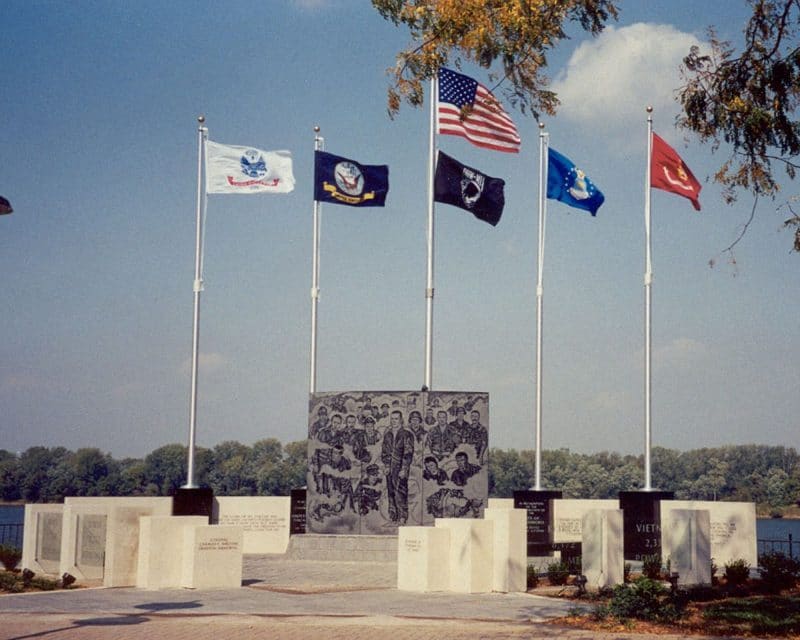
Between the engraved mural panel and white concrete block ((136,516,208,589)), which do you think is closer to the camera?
A: white concrete block ((136,516,208,589))

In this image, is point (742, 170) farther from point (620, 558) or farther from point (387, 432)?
point (387, 432)

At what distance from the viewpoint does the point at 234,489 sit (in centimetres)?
11962

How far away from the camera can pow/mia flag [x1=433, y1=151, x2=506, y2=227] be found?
113 feet

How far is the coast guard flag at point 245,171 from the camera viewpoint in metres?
34.2

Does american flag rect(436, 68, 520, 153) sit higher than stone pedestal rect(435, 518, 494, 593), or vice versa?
american flag rect(436, 68, 520, 153)

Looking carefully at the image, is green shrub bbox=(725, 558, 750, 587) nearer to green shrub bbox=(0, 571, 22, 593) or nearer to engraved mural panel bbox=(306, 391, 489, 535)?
engraved mural panel bbox=(306, 391, 489, 535)

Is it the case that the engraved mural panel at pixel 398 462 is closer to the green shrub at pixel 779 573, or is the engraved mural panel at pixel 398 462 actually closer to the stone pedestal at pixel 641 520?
the stone pedestal at pixel 641 520

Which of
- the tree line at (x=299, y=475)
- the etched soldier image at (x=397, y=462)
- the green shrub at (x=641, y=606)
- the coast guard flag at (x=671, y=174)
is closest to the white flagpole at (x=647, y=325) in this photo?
the coast guard flag at (x=671, y=174)

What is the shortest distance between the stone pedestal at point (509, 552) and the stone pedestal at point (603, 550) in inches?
71.9

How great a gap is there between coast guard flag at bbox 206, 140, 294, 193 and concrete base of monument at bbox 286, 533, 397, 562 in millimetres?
10315

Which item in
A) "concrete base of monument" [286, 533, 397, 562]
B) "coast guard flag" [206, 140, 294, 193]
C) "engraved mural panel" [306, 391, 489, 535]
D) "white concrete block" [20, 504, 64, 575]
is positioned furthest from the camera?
"coast guard flag" [206, 140, 294, 193]

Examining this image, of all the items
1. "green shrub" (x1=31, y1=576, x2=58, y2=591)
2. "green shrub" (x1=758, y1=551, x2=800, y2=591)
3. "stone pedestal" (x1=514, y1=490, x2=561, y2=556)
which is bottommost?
"green shrub" (x1=31, y1=576, x2=58, y2=591)

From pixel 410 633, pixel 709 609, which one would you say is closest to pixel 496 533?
pixel 709 609

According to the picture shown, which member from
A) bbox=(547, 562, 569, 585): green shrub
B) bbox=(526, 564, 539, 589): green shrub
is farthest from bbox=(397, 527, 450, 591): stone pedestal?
bbox=(547, 562, 569, 585): green shrub
